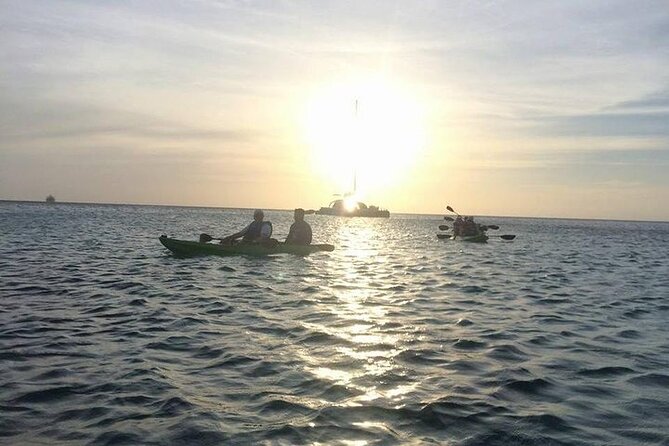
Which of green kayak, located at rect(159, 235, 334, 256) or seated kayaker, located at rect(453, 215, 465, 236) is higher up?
seated kayaker, located at rect(453, 215, 465, 236)

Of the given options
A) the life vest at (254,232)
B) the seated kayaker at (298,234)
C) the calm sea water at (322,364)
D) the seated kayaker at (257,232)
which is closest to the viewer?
the calm sea water at (322,364)

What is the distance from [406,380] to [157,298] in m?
8.78

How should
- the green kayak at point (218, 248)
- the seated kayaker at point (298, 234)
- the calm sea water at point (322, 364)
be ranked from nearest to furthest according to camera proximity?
the calm sea water at point (322, 364)
the green kayak at point (218, 248)
the seated kayaker at point (298, 234)

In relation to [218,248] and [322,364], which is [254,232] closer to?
[218,248]

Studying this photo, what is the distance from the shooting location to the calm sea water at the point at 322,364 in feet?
19.8

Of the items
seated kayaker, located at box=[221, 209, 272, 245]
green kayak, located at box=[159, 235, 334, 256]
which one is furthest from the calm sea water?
seated kayaker, located at box=[221, 209, 272, 245]

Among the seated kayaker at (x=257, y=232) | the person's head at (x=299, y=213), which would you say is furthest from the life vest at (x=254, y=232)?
the person's head at (x=299, y=213)

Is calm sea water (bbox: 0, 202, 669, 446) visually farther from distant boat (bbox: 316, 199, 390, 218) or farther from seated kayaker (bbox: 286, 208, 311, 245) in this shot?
distant boat (bbox: 316, 199, 390, 218)

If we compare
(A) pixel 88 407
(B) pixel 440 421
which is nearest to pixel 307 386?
(B) pixel 440 421

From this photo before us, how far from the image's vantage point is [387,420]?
6.31 meters

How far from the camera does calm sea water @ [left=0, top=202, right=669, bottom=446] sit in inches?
237

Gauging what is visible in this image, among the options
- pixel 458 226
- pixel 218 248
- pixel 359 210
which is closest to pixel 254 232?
pixel 218 248

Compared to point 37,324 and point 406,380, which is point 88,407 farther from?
point 37,324

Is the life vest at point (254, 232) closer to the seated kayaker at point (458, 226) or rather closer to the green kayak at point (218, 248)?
the green kayak at point (218, 248)
